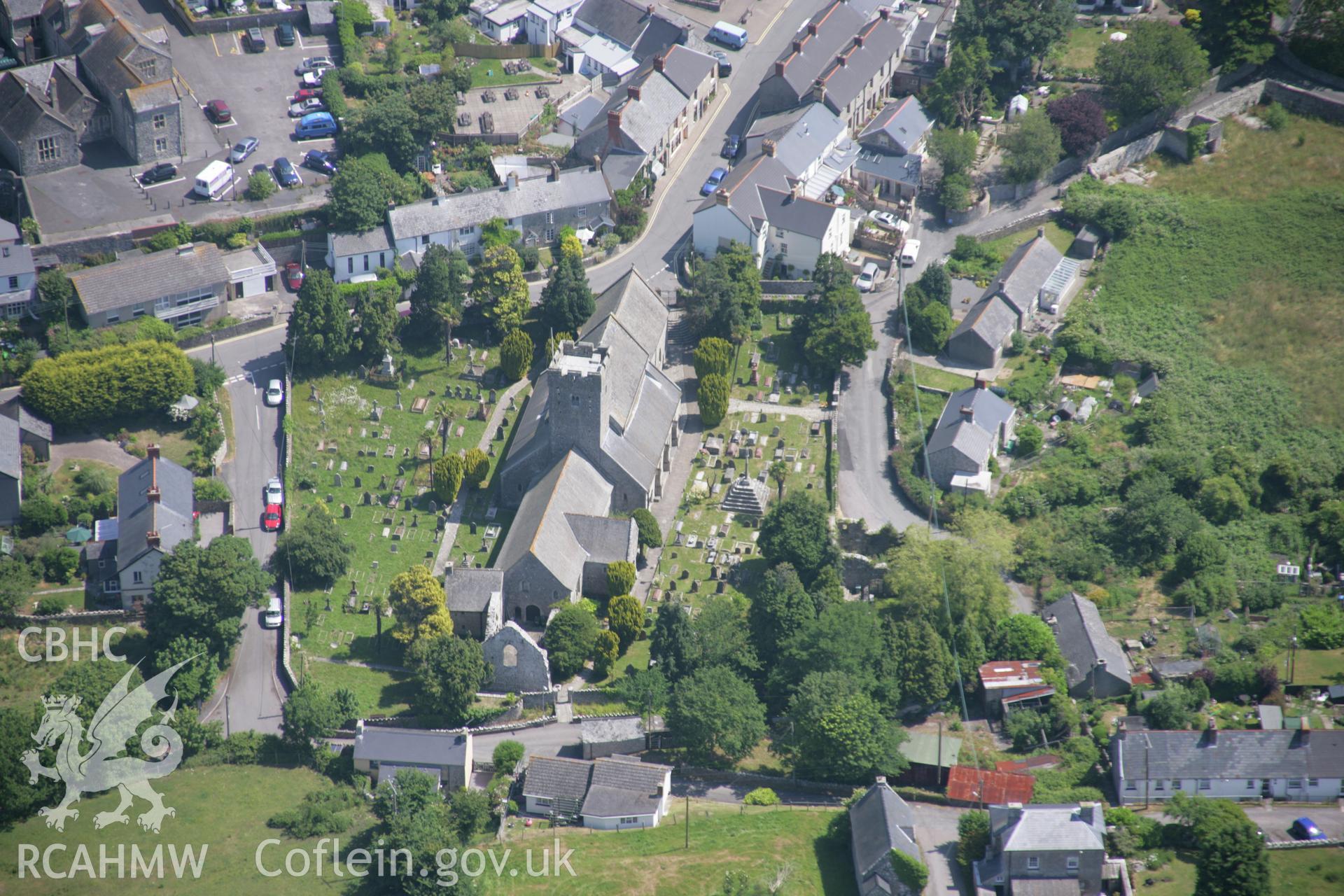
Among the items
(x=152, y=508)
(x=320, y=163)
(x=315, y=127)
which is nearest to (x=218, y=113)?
(x=315, y=127)

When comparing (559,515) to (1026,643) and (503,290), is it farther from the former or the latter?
(1026,643)

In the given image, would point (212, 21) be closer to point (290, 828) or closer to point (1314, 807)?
point (290, 828)

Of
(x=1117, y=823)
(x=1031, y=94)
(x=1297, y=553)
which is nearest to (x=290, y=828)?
(x=1117, y=823)

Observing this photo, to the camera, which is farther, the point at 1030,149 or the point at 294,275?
the point at 1030,149

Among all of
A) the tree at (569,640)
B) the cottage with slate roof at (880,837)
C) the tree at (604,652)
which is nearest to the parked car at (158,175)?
the tree at (569,640)

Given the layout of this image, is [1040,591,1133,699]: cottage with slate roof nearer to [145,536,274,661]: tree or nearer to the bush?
the bush

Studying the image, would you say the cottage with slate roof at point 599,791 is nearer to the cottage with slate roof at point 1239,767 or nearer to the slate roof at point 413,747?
the slate roof at point 413,747
